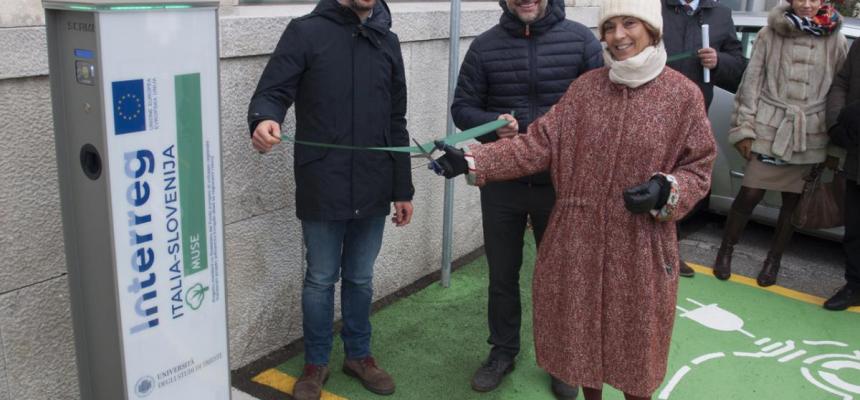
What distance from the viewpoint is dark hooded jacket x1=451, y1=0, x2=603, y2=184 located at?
358 cm

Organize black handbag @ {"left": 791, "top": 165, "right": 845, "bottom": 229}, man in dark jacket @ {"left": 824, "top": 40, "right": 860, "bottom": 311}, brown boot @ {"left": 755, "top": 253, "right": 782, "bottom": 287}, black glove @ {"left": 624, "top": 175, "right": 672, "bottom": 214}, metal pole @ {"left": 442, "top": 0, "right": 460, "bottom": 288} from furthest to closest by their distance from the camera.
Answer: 1. brown boot @ {"left": 755, "top": 253, "right": 782, "bottom": 287}
2. black handbag @ {"left": 791, "top": 165, "right": 845, "bottom": 229}
3. man in dark jacket @ {"left": 824, "top": 40, "right": 860, "bottom": 311}
4. metal pole @ {"left": 442, "top": 0, "right": 460, "bottom": 288}
5. black glove @ {"left": 624, "top": 175, "right": 672, "bottom": 214}

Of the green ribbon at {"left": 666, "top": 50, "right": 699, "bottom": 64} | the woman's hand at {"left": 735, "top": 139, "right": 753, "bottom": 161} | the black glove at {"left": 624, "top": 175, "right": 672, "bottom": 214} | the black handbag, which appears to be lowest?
the black handbag

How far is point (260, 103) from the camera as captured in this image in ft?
10.3

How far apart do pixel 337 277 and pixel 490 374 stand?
34.9 inches

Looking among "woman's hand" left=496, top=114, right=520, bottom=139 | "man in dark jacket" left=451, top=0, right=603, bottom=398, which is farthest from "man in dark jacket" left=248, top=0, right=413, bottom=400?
"woman's hand" left=496, top=114, right=520, bottom=139

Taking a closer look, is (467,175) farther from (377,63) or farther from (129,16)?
(129,16)

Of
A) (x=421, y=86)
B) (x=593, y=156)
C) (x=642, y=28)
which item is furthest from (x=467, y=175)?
(x=421, y=86)

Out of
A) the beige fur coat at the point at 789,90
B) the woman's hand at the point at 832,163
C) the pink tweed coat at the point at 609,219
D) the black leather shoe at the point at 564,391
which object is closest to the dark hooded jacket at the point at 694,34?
the beige fur coat at the point at 789,90

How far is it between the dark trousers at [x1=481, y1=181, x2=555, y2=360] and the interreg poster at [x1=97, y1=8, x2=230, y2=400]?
4.74 ft

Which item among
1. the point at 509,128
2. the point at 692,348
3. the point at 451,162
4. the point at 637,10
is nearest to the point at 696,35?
the point at 692,348

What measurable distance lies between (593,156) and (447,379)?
1631 millimetres

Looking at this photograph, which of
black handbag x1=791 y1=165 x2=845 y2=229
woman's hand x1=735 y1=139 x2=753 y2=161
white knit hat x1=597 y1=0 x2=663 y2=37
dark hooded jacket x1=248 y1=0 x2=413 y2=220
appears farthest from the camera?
woman's hand x1=735 y1=139 x2=753 y2=161

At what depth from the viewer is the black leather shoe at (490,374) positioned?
12.9 ft

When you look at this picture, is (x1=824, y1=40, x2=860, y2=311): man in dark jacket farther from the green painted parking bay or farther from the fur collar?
the fur collar
